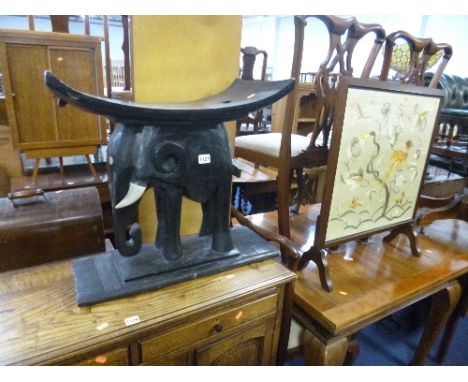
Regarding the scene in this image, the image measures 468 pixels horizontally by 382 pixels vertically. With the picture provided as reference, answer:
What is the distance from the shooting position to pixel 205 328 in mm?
756

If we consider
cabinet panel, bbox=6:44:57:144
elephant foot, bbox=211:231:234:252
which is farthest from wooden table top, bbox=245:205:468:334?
cabinet panel, bbox=6:44:57:144

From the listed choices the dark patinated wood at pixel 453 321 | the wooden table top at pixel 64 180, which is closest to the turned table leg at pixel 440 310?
the dark patinated wood at pixel 453 321

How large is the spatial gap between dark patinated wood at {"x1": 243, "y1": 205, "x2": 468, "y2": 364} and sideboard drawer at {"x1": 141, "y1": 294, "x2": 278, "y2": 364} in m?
0.26

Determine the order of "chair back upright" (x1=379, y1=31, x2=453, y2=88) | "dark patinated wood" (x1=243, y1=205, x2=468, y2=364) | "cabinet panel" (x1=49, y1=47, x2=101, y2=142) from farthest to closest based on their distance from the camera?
"cabinet panel" (x1=49, y1=47, x2=101, y2=142) → "chair back upright" (x1=379, y1=31, x2=453, y2=88) → "dark patinated wood" (x1=243, y1=205, x2=468, y2=364)

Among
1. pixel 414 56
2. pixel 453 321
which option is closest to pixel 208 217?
pixel 414 56

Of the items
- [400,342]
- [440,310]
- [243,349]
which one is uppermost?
[243,349]

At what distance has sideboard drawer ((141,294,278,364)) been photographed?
0.69 metres

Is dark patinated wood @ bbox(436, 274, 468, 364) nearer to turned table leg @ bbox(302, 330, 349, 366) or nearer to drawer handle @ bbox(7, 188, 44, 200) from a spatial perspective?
A: turned table leg @ bbox(302, 330, 349, 366)

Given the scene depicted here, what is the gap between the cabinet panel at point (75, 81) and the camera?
1431 mm

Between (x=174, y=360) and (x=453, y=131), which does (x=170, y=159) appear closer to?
(x=174, y=360)

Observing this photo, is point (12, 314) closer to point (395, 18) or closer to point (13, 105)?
point (13, 105)

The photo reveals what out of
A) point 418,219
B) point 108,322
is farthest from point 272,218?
point 108,322

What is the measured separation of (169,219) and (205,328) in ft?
0.89

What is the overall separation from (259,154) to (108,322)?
3.22ft
